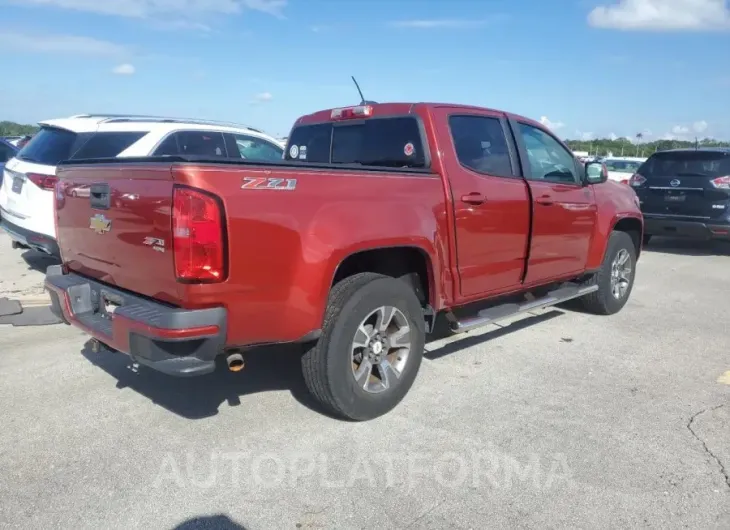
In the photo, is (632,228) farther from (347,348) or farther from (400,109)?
(347,348)

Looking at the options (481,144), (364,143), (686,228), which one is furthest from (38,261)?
(686,228)

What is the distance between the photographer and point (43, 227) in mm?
6891

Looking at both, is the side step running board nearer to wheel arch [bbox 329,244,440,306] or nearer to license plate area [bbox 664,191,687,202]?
wheel arch [bbox 329,244,440,306]

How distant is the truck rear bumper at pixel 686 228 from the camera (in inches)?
387

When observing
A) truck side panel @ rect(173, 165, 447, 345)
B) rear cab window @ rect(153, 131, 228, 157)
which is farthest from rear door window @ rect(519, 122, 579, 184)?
rear cab window @ rect(153, 131, 228, 157)

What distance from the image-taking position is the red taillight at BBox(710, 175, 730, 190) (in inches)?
388

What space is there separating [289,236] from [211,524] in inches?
55.2

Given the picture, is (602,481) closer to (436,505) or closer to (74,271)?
(436,505)

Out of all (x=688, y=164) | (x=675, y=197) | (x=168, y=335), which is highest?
(x=688, y=164)

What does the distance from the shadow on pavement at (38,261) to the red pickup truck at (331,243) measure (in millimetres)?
4549

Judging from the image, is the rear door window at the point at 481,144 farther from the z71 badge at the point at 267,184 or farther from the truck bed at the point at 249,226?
the z71 badge at the point at 267,184

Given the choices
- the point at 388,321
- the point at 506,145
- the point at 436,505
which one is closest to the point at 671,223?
the point at 506,145

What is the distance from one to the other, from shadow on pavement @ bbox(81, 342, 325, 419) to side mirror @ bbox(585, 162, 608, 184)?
3.08 metres

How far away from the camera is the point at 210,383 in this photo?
4488 mm
